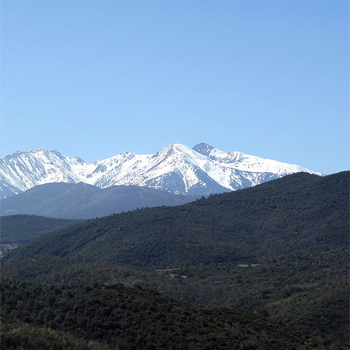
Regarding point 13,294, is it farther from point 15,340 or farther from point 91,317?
point 15,340

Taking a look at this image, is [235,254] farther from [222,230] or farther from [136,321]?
[136,321]

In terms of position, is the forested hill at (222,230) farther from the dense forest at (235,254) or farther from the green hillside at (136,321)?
the green hillside at (136,321)

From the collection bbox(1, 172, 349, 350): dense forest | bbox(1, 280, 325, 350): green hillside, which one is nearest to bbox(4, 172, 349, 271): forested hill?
bbox(1, 172, 349, 350): dense forest

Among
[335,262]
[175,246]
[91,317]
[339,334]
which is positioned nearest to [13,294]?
[91,317]

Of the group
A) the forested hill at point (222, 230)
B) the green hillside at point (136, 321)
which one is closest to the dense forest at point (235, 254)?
the forested hill at point (222, 230)

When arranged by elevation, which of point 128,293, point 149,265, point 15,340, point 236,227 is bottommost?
point 15,340

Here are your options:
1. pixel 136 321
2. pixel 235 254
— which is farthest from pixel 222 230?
pixel 136 321
